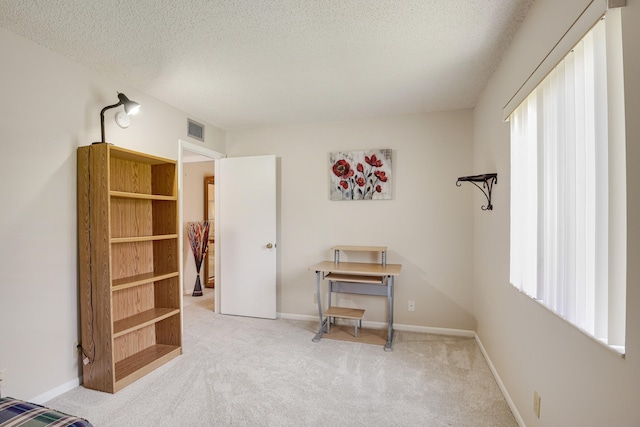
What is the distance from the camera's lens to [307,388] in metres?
2.30

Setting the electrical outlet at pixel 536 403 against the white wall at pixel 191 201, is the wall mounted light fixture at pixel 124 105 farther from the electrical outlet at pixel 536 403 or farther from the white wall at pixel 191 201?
the electrical outlet at pixel 536 403

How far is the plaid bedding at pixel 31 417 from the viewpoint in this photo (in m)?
1.14

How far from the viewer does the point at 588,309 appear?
116 cm

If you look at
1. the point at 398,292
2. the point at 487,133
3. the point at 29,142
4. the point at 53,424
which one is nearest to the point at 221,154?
the point at 29,142

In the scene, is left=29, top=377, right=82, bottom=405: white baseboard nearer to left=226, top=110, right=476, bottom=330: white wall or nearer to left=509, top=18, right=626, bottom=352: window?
left=226, top=110, right=476, bottom=330: white wall

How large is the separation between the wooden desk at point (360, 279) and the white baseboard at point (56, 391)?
1.96 meters

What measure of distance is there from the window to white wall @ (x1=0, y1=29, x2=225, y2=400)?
9.84 ft

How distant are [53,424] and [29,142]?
5.85 feet

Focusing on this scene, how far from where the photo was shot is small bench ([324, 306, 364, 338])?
3184 mm

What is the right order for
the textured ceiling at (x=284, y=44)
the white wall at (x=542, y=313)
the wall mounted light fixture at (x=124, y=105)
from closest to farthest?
1. the white wall at (x=542, y=313)
2. the textured ceiling at (x=284, y=44)
3. the wall mounted light fixture at (x=124, y=105)

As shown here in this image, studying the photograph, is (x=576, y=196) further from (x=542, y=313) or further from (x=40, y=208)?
(x=40, y=208)

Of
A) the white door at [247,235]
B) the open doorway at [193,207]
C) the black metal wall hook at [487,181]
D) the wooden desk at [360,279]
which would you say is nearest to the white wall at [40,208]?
the white door at [247,235]

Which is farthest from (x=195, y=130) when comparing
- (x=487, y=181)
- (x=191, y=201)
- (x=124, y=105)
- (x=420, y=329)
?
(x=420, y=329)

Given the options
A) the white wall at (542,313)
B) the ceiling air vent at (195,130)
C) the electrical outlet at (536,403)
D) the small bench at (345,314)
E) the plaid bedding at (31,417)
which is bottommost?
the small bench at (345,314)
